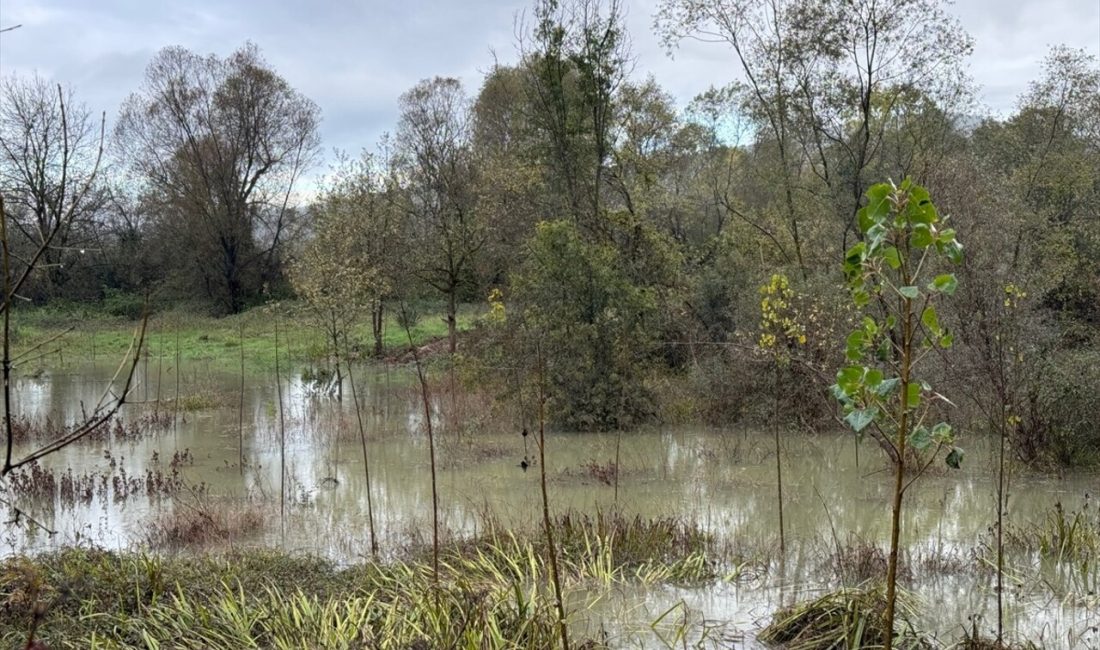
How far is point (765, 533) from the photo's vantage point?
7.74 m

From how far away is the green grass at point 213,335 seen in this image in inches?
920

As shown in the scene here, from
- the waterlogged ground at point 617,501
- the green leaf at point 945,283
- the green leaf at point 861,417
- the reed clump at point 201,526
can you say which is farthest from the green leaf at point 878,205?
the reed clump at point 201,526

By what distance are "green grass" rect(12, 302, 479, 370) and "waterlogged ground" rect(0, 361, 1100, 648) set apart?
24.0ft

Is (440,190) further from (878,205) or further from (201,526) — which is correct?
(878,205)

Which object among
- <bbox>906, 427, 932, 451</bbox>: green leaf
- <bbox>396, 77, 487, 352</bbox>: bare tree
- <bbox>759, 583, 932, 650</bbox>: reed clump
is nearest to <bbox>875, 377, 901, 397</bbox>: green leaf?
<bbox>906, 427, 932, 451</bbox>: green leaf

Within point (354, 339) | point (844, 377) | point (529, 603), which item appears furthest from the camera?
point (354, 339)

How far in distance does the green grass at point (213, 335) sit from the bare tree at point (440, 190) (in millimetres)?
1560

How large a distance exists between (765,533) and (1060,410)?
4281 mm

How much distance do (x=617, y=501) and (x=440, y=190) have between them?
17.6 m

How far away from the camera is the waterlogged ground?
5.58 m

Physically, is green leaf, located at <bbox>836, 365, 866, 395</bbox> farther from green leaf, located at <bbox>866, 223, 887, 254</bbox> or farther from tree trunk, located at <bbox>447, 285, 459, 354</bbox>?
tree trunk, located at <bbox>447, 285, 459, 354</bbox>

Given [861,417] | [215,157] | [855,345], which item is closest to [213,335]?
[215,157]

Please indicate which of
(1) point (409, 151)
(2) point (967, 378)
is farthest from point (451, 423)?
(1) point (409, 151)

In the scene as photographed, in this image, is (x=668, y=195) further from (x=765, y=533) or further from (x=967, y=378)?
(x=765, y=533)
